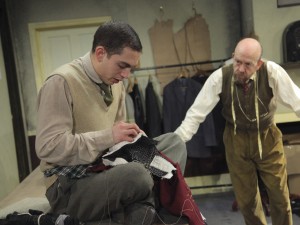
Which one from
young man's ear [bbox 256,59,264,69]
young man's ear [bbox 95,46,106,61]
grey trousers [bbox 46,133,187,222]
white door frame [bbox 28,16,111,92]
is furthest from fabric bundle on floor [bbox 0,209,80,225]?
white door frame [bbox 28,16,111,92]

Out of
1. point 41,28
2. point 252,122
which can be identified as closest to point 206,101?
point 252,122

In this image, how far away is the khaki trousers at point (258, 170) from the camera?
2475mm

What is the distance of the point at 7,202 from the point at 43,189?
0.25 metres

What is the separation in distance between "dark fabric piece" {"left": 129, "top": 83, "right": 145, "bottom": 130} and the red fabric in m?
2.07

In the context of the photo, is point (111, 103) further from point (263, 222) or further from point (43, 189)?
point (263, 222)

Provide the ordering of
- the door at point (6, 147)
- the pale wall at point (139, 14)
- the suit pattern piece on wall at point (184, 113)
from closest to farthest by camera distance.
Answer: the door at point (6, 147) < the suit pattern piece on wall at point (184, 113) < the pale wall at point (139, 14)

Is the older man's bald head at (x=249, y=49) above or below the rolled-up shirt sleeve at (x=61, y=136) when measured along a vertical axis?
above

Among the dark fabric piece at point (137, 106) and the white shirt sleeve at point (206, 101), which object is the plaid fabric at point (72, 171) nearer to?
the white shirt sleeve at point (206, 101)

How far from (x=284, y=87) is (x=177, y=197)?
1.40 metres

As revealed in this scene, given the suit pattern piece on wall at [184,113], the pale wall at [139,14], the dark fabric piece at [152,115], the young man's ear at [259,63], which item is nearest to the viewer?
the young man's ear at [259,63]

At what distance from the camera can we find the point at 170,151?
1.63m

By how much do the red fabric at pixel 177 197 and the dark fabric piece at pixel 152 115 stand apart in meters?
2.01

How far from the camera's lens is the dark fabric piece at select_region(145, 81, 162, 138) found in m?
3.47

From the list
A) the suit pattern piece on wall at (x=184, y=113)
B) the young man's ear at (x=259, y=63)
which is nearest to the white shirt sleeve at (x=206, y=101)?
the young man's ear at (x=259, y=63)
